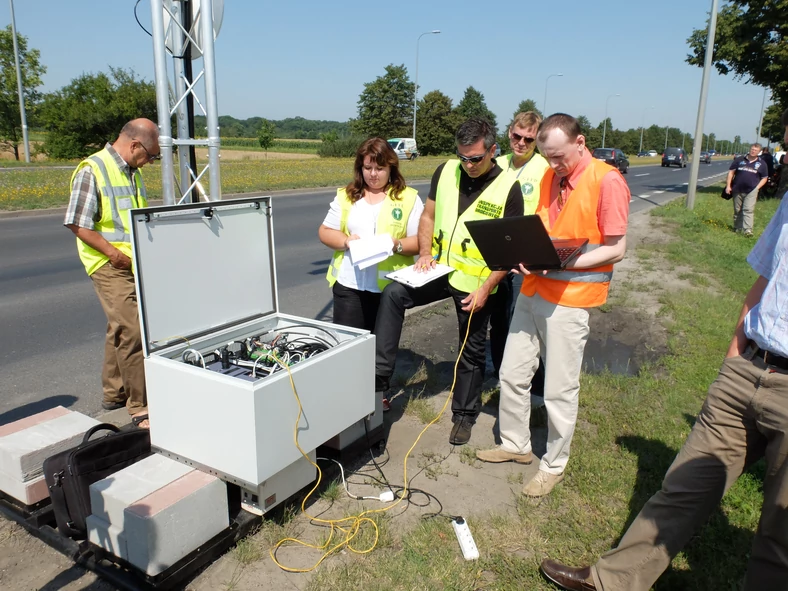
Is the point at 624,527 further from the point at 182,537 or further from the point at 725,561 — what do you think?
the point at 182,537

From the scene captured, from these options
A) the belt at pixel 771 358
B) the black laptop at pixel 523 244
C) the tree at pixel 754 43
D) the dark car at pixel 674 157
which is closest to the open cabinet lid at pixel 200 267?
the black laptop at pixel 523 244

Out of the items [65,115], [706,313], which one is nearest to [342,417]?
[706,313]

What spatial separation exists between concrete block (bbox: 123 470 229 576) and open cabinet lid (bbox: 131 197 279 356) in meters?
0.81

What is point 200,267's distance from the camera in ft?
11.0

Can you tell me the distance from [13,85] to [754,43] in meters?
43.0

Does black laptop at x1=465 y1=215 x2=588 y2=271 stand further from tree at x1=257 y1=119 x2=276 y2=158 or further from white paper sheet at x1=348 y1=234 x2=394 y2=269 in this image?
tree at x1=257 y1=119 x2=276 y2=158

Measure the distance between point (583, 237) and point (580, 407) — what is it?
1.97 m

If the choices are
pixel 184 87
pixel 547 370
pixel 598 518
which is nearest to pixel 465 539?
pixel 598 518

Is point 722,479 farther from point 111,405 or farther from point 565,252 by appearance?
point 111,405

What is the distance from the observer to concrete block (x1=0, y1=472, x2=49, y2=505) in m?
2.94

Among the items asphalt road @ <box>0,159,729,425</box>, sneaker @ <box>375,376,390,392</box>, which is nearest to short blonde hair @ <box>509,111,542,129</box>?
sneaker @ <box>375,376,390,392</box>

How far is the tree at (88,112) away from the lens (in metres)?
41.9

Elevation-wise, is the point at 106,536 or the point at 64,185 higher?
the point at 64,185

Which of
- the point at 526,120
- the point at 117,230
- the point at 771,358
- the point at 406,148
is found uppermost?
the point at 406,148
